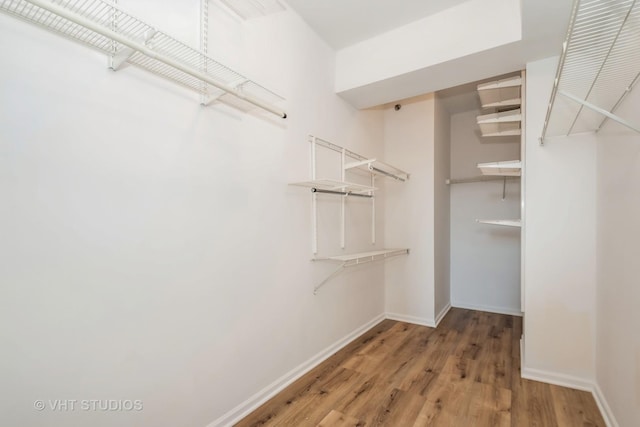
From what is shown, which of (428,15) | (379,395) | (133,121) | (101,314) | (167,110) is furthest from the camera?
(428,15)

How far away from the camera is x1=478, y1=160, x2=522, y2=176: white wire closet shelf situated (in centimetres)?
241

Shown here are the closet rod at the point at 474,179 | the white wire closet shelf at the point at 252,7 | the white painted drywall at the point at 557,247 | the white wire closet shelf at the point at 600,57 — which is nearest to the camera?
the white wire closet shelf at the point at 600,57

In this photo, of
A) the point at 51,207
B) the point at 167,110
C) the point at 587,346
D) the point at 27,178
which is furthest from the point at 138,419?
the point at 587,346

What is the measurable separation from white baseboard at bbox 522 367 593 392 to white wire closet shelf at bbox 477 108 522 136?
2070 mm

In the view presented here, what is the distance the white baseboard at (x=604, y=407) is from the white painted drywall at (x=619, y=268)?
33mm

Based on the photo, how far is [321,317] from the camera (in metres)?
2.54

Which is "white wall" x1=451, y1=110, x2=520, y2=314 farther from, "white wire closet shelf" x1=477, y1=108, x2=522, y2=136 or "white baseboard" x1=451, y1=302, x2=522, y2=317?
"white wire closet shelf" x1=477, y1=108, x2=522, y2=136

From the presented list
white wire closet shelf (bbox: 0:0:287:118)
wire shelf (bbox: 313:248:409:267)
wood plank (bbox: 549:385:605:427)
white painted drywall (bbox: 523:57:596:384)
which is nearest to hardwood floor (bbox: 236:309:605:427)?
wood plank (bbox: 549:385:605:427)

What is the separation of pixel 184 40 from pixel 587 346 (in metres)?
3.27

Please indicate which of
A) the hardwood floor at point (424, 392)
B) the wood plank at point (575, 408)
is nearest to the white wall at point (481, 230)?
the hardwood floor at point (424, 392)

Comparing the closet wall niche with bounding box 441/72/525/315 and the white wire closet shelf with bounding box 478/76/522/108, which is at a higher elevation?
the white wire closet shelf with bounding box 478/76/522/108

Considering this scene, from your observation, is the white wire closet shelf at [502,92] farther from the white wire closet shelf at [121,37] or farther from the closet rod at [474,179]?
the white wire closet shelf at [121,37]

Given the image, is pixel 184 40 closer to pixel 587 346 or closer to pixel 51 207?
pixel 51 207

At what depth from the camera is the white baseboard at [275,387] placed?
1.73 meters
